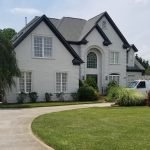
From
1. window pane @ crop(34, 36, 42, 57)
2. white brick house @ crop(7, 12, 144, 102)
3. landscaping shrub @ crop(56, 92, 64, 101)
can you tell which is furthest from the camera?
landscaping shrub @ crop(56, 92, 64, 101)

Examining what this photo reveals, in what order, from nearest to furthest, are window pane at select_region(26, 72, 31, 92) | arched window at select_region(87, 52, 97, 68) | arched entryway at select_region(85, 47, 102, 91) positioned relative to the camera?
window pane at select_region(26, 72, 31, 92), arched entryway at select_region(85, 47, 102, 91), arched window at select_region(87, 52, 97, 68)

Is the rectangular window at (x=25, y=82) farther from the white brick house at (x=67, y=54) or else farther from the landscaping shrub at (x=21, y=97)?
the landscaping shrub at (x=21, y=97)

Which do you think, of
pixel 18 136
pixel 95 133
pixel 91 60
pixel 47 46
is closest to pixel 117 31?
pixel 91 60

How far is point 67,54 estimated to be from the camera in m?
35.8

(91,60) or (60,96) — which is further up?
(91,60)

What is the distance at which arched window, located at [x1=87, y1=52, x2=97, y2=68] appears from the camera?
42.9 m

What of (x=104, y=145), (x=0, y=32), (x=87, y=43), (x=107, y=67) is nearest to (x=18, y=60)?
(x=0, y=32)

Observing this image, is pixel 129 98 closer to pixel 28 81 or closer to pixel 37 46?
pixel 28 81

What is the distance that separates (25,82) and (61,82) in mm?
3622

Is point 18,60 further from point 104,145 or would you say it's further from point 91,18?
point 104,145

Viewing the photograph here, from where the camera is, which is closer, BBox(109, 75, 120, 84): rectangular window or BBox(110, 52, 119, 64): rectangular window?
BBox(110, 52, 119, 64): rectangular window

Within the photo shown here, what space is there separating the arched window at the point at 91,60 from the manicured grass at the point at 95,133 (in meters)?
25.2

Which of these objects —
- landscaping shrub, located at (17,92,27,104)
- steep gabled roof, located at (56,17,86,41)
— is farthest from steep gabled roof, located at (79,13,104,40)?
landscaping shrub, located at (17,92,27,104)

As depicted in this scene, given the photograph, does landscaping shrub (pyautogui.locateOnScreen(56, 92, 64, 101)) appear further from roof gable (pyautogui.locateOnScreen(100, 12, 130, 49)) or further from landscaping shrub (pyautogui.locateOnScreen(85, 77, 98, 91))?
roof gable (pyautogui.locateOnScreen(100, 12, 130, 49))
